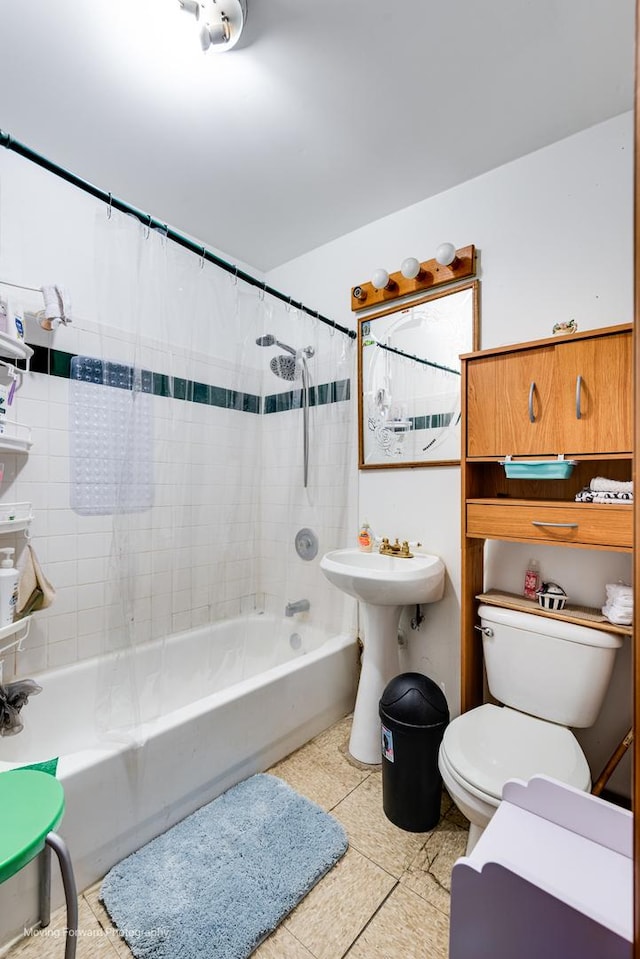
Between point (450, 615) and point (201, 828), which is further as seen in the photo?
point (450, 615)

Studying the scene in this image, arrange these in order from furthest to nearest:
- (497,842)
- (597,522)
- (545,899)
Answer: (597,522), (497,842), (545,899)

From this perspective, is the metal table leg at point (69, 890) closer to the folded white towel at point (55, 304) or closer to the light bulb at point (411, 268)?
the folded white towel at point (55, 304)

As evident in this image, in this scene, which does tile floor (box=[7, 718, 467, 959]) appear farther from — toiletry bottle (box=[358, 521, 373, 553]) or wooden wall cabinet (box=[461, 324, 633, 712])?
toiletry bottle (box=[358, 521, 373, 553])

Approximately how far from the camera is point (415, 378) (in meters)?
2.07

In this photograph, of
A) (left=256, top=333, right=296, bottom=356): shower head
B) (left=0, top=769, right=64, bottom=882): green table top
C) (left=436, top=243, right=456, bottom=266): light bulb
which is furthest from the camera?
(left=256, top=333, right=296, bottom=356): shower head

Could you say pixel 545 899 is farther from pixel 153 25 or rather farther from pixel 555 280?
pixel 153 25

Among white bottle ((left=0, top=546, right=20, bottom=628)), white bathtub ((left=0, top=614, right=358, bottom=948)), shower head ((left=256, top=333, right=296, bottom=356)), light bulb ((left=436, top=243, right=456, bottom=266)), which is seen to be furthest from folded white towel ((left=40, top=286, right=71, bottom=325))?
light bulb ((left=436, top=243, right=456, bottom=266))

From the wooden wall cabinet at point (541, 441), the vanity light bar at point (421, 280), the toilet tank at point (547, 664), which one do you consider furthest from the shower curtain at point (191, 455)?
the toilet tank at point (547, 664)

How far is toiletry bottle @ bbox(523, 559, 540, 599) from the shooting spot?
1.64 metres

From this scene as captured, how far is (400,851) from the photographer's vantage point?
4.60 feet

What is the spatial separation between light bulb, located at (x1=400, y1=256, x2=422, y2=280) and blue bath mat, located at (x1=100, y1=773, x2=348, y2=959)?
2.22 metres

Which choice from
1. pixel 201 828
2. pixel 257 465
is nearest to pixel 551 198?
pixel 257 465

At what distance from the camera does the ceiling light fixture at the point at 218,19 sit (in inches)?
45.6

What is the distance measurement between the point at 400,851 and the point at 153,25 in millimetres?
2689
